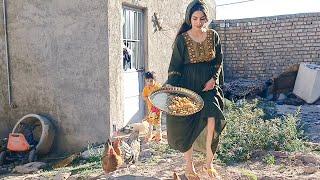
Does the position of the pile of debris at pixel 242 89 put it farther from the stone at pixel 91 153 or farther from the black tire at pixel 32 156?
the black tire at pixel 32 156

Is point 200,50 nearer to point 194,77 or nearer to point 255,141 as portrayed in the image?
point 194,77

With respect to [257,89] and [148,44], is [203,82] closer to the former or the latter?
[148,44]

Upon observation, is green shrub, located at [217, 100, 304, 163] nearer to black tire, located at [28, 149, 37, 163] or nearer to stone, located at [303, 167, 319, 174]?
stone, located at [303, 167, 319, 174]

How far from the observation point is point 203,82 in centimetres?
382

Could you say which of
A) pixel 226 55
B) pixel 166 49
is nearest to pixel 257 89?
pixel 226 55

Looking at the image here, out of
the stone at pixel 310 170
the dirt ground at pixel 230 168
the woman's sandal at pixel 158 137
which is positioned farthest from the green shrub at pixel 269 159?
the woman's sandal at pixel 158 137

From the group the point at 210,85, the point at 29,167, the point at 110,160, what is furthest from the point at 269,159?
the point at 29,167

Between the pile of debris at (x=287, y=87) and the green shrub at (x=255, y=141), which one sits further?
the pile of debris at (x=287, y=87)

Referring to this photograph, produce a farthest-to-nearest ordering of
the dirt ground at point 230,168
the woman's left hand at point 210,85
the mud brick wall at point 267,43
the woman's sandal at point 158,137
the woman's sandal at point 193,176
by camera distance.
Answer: the mud brick wall at point 267,43 → the woman's sandal at point 158,137 → the dirt ground at point 230,168 → the woman's sandal at point 193,176 → the woman's left hand at point 210,85

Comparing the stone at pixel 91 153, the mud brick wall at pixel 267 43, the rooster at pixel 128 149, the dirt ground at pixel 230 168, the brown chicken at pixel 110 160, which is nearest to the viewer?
the dirt ground at pixel 230 168

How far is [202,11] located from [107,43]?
3338 mm

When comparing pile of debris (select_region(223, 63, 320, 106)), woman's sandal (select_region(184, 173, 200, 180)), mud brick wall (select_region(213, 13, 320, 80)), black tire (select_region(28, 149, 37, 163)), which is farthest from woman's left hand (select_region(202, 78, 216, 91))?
mud brick wall (select_region(213, 13, 320, 80))

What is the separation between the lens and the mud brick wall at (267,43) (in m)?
11.1

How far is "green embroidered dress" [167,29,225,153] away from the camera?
12.4 ft
